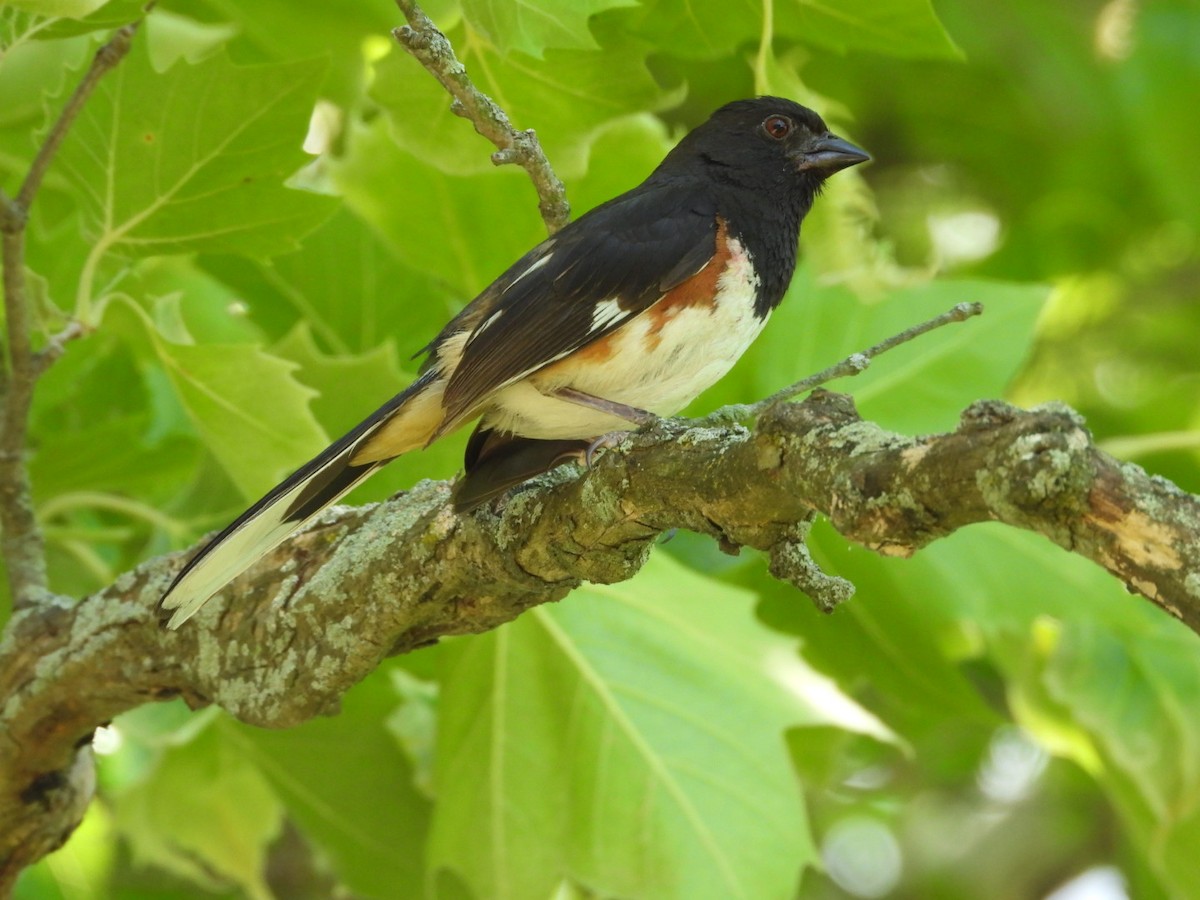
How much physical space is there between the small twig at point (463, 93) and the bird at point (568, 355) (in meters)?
0.36

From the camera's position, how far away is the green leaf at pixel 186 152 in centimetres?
264

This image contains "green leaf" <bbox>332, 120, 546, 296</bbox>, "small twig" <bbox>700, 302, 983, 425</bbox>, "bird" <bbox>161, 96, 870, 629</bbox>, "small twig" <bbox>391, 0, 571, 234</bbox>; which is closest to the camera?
"small twig" <bbox>700, 302, 983, 425</bbox>

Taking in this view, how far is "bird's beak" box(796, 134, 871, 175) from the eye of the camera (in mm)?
3168

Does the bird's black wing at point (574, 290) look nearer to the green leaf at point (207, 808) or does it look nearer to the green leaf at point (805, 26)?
the green leaf at point (805, 26)

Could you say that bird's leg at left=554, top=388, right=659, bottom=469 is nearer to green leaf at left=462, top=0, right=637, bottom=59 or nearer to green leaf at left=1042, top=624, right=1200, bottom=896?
green leaf at left=462, top=0, right=637, bottom=59

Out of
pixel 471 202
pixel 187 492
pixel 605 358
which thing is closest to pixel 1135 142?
pixel 471 202

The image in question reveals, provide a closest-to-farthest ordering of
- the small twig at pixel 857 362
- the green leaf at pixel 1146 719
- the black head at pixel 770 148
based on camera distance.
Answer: the small twig at pixel 857 362, the black head at pixel 770 148, the green leaf at pixel 1146 719

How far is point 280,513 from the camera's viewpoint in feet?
7.77

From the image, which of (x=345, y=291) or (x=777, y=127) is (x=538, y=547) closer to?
(x=777, y=127)

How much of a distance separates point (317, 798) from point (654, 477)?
1875 mm

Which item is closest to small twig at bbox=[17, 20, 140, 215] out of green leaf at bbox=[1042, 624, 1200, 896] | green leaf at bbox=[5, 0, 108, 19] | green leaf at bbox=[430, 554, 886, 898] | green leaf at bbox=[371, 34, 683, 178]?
green leaf at bbox=[5, 0, 108, 19]

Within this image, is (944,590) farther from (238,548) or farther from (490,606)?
(238,548)

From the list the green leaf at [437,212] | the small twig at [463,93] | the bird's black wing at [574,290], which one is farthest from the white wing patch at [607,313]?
the green leaf at [437,212]

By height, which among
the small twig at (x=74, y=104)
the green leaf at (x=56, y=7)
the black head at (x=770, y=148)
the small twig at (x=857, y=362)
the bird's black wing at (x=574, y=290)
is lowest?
the black head at (x=770, y=148)
